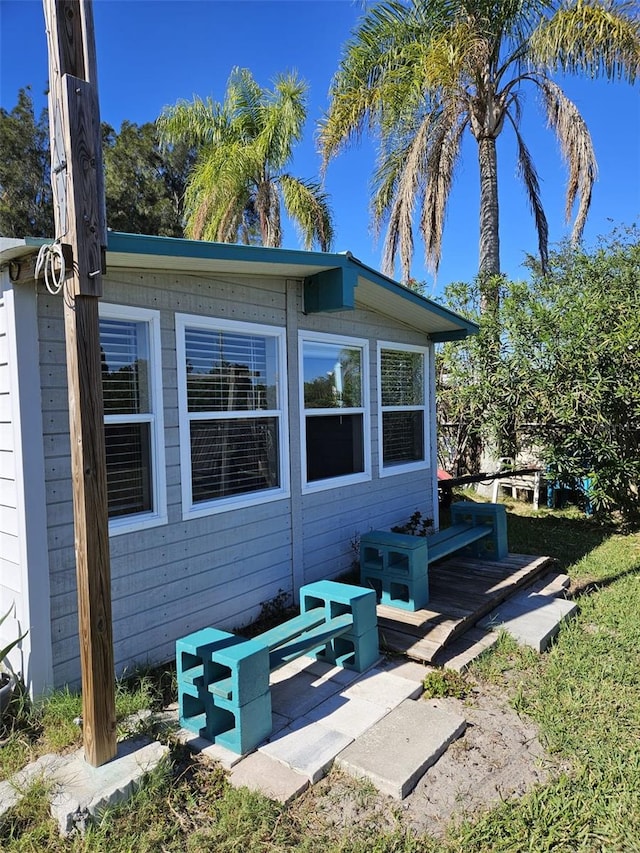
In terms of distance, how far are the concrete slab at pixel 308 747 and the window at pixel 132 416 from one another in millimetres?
1555

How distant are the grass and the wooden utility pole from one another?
1.13 ft

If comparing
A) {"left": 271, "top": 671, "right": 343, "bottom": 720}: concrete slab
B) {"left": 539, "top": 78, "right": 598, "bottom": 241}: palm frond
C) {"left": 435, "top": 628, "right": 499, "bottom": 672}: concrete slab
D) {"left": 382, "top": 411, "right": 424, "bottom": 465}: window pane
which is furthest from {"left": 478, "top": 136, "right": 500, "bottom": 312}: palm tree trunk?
{"left": 271, "top": 671, "right": 343, "bottom": 720}: concrete slab

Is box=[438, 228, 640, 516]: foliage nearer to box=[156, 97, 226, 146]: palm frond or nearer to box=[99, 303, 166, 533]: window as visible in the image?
box=[99, 303, 166, 533]: window

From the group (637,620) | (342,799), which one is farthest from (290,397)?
(637,620)

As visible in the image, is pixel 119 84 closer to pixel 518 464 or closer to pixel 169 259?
pixel 169 259

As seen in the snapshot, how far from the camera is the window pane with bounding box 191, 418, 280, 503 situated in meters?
4.02

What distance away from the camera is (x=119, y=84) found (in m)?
7.47

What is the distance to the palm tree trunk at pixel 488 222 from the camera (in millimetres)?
9492

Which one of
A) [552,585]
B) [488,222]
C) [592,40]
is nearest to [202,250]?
[552,585]

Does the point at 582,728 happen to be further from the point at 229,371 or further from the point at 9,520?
the point at 9,520

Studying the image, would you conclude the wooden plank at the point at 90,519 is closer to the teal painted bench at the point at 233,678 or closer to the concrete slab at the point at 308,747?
the teal painted bench at the point at 233,678

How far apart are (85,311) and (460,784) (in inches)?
110

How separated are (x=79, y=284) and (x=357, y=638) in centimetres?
269

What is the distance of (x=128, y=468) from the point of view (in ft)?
11.7
